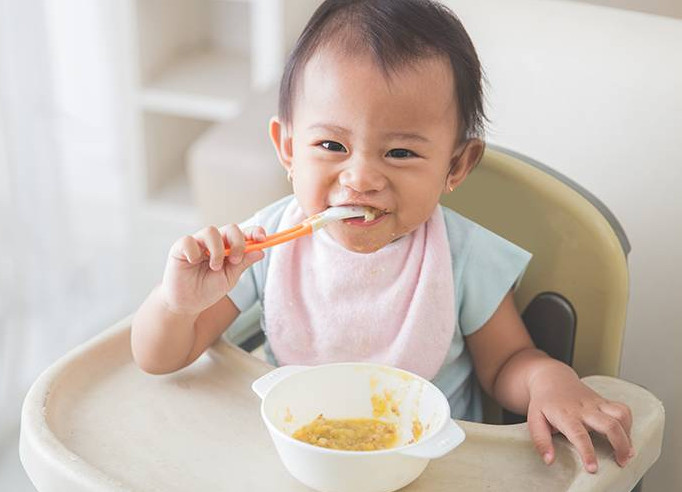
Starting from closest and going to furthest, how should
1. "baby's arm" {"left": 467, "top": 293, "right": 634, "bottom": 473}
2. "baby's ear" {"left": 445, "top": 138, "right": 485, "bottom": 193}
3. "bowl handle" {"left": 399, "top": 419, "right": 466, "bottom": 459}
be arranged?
"bowl handle" {"left": 399, "top": 419, "right": 466, "bottom": 459}
"baby's arm" {"left": 467, "top": 293, "right": 634, "bottom": 473}
"baby's ear" {"left": 445, "top": 138, "right": 485, "bottom": 193}

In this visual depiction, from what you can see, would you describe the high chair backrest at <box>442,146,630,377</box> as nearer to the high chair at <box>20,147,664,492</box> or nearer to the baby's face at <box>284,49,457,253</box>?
the high chair at <box>20,147,664,492</box>

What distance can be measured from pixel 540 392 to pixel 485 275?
6.8 inches

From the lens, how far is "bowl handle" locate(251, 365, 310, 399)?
961 mm

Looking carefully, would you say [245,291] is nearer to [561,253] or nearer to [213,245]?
[213,245]

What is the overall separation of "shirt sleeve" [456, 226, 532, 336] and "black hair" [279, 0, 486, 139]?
0.49ft

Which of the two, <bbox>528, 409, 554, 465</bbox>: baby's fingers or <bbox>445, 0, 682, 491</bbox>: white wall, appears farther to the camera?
<bbox>445, 0, 682, 491</bbox>: white wall

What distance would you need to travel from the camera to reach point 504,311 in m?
1.15

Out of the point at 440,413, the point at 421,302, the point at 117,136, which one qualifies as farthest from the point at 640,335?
the point at 117,136

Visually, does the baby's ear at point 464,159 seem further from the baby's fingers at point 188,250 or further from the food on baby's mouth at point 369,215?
the baby's fingers at point 188,250

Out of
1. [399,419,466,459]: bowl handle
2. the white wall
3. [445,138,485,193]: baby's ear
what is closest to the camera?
[399,419,466,459]: bowl handle

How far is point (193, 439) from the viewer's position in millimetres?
988

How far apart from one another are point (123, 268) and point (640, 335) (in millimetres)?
1372

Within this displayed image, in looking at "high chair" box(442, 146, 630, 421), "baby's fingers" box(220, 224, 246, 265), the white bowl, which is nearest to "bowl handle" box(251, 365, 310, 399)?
the white bowl

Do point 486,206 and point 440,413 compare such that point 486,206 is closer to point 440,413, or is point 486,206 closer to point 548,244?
point 548,244
